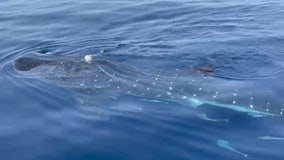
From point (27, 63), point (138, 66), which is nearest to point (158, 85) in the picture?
point (138, 66)

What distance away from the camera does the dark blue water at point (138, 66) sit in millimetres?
8742

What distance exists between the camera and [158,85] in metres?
10.3

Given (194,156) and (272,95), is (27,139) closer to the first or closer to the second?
(194,156)

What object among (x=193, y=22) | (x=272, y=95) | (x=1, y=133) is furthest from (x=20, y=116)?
(x=193, y=22)

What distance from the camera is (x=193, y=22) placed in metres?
15.4

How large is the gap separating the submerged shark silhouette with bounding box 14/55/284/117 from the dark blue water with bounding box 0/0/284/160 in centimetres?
17

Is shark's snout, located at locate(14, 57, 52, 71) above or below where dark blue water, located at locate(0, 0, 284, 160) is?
above

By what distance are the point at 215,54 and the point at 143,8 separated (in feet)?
17.9

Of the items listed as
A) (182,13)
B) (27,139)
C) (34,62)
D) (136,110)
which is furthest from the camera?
(182,13)

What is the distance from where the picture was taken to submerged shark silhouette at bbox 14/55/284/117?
973cm

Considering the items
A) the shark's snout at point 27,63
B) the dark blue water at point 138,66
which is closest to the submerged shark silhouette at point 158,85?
Answer: the shark's snout at point 27,63

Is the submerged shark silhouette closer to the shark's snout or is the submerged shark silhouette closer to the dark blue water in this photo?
the shark's snout

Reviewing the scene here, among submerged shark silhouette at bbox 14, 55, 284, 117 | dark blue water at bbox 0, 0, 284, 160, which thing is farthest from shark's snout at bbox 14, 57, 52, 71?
dark blue water at bbox 0, 0, 284, 160

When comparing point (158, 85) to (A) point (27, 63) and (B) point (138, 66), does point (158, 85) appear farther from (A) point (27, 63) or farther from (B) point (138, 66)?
(A) point (27, 63)
